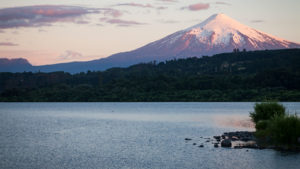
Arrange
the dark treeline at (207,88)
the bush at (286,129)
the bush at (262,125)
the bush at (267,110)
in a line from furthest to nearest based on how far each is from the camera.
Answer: the dark treeline at (207,88) → the bush at (267,110) → the bush at (262,125) → the bush at (286,129)

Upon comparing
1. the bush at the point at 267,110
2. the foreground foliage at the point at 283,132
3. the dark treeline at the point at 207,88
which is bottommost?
the foreground foliage at the point at 283,132

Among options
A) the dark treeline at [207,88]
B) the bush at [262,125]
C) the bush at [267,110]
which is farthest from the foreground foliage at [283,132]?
the dark treeline at [207,88]

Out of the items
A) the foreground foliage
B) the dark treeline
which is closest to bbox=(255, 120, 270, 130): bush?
the foreground foliage

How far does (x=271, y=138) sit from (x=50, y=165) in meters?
17.1

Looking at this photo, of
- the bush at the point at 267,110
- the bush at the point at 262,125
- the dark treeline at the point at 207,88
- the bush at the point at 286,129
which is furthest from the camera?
the dark treeline at the point at 207,88

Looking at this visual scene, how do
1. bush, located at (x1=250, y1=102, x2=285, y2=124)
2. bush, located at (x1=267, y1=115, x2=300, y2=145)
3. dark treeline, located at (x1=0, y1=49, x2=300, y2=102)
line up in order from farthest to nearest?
dark treeline, located at (x1=0, y1=49, x2=300, y2=102) < bush, located at (x1=250, y1=102, x2=285, y2=124) < bush, located at (x1=267, y1=115, x2=300, y2=145)

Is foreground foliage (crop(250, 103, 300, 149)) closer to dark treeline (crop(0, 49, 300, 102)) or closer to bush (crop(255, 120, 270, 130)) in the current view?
bush (crop(255, 120, 270, 130))

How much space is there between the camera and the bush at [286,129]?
98.4 ft

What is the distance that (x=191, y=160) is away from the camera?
27781 mm

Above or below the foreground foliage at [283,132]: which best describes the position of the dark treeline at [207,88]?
above

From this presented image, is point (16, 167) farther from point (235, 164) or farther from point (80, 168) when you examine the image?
point (235, 164)

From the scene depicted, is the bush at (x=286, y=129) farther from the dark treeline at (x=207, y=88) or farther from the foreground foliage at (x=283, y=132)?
the dark treeline at (x=207, y=88)

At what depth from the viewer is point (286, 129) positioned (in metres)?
30.3

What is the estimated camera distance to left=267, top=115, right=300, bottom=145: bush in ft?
98.4
